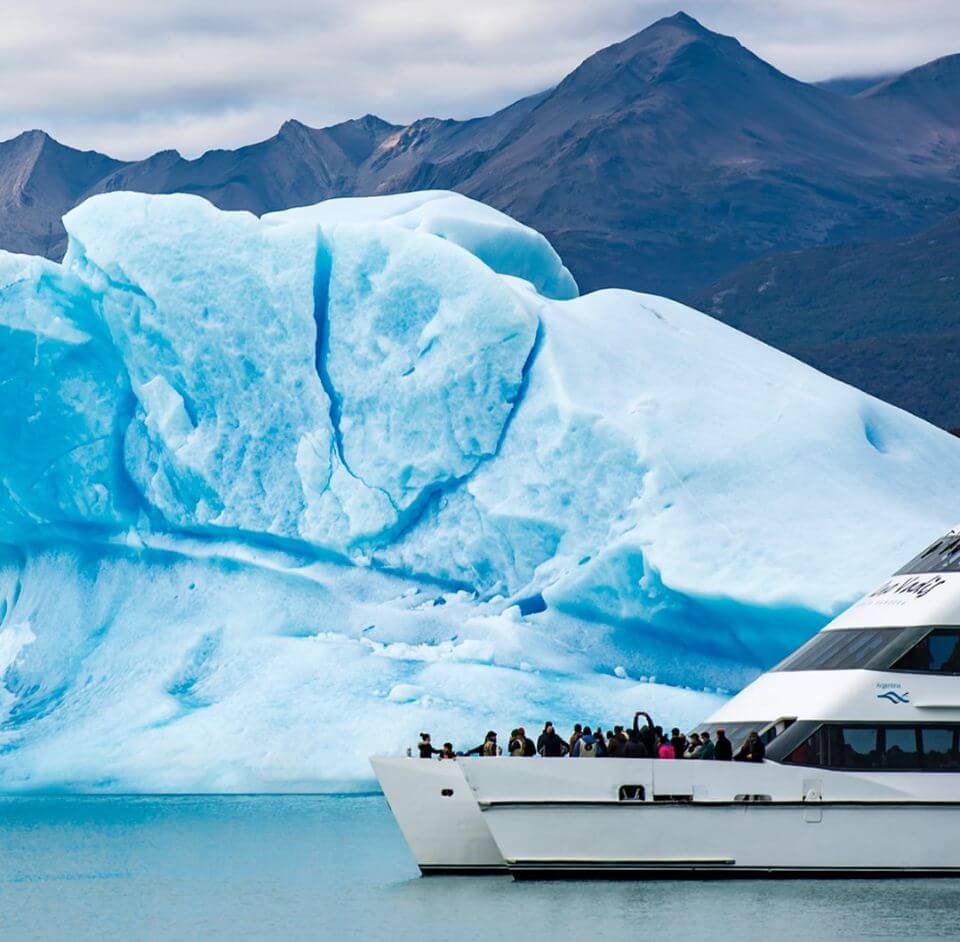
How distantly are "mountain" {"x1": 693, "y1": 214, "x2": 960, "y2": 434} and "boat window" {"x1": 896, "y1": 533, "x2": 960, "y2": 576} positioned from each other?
3170 inches

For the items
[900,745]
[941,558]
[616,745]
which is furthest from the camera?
[941,558]

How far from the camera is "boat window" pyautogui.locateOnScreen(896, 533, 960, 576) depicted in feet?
64.3

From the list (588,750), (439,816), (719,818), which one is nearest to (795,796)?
(719,818)

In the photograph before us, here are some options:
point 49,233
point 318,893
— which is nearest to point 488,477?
point 318,893

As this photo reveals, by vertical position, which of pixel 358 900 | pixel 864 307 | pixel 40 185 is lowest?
pixel 864 307

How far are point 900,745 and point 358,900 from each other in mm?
5674

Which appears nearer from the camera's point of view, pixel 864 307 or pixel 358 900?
pixel 358 900

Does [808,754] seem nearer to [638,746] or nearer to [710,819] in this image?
[710,819]

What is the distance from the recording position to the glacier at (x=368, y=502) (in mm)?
28141

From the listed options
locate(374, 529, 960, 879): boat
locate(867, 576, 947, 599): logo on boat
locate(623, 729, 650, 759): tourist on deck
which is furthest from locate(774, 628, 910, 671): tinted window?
locate(623, 729, 650, 759): tourist on deck

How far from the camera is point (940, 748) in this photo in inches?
728

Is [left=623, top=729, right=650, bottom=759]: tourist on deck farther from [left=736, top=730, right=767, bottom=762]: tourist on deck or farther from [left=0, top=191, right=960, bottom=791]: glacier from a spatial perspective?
[left=0, top=191, right=960, bottom=791]: glacier

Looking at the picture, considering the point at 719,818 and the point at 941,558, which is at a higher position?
the point at 941,558

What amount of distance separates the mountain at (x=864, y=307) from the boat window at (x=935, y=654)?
82.1 meters
